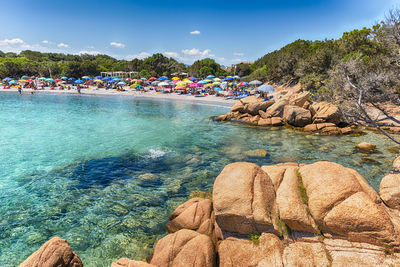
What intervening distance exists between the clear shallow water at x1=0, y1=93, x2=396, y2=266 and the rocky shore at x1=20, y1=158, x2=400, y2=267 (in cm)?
186

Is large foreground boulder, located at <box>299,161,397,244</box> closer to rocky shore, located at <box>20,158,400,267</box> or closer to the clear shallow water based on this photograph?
rocky shore, located at <box>20,158,400,267</box>

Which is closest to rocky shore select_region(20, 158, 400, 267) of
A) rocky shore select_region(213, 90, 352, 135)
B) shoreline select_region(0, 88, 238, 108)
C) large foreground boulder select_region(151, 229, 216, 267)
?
large foreground boulder select_region(151, 229, 216, 267)

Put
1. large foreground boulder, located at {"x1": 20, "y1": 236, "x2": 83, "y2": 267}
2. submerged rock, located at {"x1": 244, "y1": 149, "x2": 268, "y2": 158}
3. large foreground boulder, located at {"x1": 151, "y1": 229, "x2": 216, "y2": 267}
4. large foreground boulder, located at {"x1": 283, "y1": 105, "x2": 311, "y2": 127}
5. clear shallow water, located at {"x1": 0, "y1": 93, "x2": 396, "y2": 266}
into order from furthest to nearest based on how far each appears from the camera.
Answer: large foreground boulder, located at {"x1": 283, "y1": 105, "x2": 311, "y2": 127}
submerged rock, located at {"x1": 244, "y1": 149, "x2": 268, "y2": 158}
clear shallow water, located at {"x1": 0, "y1": 93, "x2": 396, "y2": 266}
large foreground boulder, located at {"x1": 151, "y1": 229, "x2": 216, "y2": 267}
large foreground boulder, located at {"x1": 20, "y1": 236, "x2": 83, "y2": 267}

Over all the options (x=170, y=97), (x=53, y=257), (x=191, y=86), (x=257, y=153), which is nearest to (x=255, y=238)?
(x=53, y=257)

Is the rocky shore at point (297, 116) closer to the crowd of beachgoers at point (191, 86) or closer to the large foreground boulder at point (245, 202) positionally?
the crowd of beachgoers at point (191, 86)

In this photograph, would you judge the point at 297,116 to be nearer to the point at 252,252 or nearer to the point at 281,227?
the point at 281,227

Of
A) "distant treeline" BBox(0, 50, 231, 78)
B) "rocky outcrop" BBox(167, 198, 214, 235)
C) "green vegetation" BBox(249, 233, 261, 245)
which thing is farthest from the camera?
"distant treeline" BBox(0, 50, 231, 78)

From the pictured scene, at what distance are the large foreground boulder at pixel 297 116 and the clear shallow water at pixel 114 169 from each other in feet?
6.74

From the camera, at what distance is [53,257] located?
4.58 meters

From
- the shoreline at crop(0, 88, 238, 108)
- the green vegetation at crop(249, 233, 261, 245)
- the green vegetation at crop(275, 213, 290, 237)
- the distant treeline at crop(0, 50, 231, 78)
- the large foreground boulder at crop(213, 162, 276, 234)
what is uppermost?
the distant treeline at crop(0, 50, 231, 78)

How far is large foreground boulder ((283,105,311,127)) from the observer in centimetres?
2072

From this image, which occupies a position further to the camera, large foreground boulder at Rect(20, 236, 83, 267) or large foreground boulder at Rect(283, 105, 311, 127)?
large foreground boulder at Rect(283, 105, 311, 127)

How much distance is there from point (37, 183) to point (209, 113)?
22335mm

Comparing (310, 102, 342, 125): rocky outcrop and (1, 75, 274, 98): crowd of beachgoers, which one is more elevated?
(1, 75, 274, 98): crowd of beachgoers
